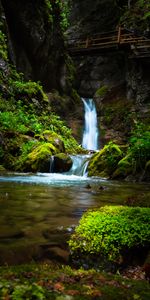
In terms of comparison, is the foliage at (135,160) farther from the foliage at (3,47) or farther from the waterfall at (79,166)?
the foliage at (3,47)

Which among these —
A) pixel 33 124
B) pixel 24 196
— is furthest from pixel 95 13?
pixel 24 196

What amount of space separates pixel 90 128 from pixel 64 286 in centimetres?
2735

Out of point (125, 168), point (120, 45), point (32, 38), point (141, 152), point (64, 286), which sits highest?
point (120, 45)

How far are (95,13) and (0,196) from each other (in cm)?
3213

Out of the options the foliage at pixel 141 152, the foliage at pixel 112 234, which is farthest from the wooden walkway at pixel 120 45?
the foliage at pixel 112 234

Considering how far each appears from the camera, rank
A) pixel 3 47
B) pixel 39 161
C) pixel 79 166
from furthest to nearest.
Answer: pixel 3 47 < pixel 79 166 < pixel 39 161

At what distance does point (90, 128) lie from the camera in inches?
1152

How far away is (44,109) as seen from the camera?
23.3 m

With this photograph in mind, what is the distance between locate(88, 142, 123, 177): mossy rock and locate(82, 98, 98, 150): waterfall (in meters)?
12.4

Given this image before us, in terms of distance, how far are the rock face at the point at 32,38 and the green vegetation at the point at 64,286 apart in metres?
22.7

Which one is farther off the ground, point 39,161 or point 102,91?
point 102,91

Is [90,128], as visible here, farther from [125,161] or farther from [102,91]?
[125,161]

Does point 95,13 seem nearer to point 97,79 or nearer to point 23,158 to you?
point 97,79

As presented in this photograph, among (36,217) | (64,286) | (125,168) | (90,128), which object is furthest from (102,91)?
(64,286)
